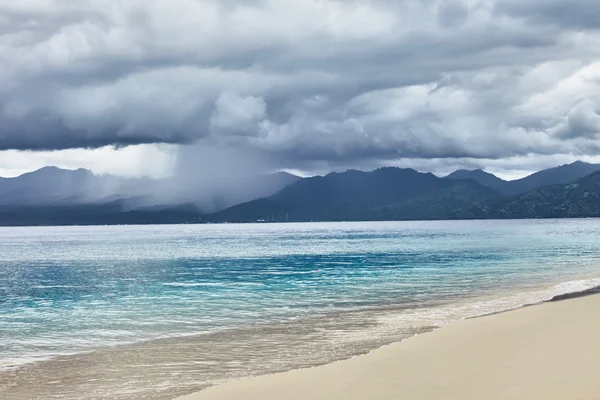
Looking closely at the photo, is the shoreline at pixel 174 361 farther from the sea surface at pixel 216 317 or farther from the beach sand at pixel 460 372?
the beach sand at pixel 460 372

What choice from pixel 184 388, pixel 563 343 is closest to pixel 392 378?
pixel 184 388

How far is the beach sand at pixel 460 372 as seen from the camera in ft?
53.6

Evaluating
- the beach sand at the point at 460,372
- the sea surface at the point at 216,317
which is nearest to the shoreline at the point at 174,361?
the sea surface at the point at 216,317

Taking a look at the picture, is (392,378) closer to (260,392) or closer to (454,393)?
(454,393)

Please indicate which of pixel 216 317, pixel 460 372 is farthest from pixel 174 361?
pixel 216 317

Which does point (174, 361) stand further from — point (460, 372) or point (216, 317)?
point (216, 317)

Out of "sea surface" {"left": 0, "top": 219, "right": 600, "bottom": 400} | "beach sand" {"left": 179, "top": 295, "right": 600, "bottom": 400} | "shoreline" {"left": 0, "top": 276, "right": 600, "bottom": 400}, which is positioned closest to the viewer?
"beach sand" {"left": 179, "top": 295, "right": 600, "bottom": 400}

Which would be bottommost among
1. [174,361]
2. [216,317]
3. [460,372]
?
[216,317]

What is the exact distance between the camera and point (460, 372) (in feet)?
61.5

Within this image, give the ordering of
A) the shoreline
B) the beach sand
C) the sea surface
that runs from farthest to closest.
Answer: the sea surface
the shoreline
the beach sand

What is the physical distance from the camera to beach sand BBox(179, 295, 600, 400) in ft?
53.6

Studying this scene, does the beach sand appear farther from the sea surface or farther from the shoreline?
the sea surface

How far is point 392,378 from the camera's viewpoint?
60.4ft

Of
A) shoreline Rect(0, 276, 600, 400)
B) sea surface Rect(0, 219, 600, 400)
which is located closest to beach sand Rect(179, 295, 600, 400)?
shoreline Rect(0, 276, 600, 400)
